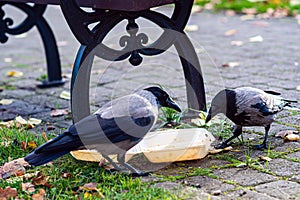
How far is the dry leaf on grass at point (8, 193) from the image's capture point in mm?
3260

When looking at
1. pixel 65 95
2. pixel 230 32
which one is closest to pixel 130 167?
Answer: pixel 65 95

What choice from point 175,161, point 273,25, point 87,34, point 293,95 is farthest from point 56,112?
point 273,25

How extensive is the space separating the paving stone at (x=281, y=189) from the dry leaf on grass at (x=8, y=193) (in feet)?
4.03

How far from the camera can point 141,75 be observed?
6184 mm

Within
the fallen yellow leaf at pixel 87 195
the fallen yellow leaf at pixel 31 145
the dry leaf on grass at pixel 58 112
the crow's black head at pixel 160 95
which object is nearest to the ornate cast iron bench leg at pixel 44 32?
the dry leaf on grass at pixel 58 112

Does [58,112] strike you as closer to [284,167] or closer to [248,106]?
[248,106]

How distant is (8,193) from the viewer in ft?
10.7

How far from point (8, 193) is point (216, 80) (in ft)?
9.62

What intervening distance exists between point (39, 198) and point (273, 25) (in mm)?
5933

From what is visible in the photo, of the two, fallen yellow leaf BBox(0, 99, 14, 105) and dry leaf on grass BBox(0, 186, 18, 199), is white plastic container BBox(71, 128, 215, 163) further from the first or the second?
fallen yellow leaf BBox(0, 99, 14, 105)

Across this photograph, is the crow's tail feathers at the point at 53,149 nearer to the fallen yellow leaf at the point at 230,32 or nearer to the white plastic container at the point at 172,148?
the white plastic container at the point at 172,148

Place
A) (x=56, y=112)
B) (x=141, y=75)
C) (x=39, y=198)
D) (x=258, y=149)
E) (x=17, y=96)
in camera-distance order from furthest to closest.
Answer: (x=141, y=75) < (x=17, y=96) < (x=56, y=112) < (x=258, y=149) < (x=39, y=198)

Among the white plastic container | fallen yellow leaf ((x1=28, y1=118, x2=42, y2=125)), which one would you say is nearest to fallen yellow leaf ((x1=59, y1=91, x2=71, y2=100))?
fallen yellow leaf ((x1=28, y1=118, x2=42, y2=125))

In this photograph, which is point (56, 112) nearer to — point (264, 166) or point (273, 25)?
point (264, 166)
